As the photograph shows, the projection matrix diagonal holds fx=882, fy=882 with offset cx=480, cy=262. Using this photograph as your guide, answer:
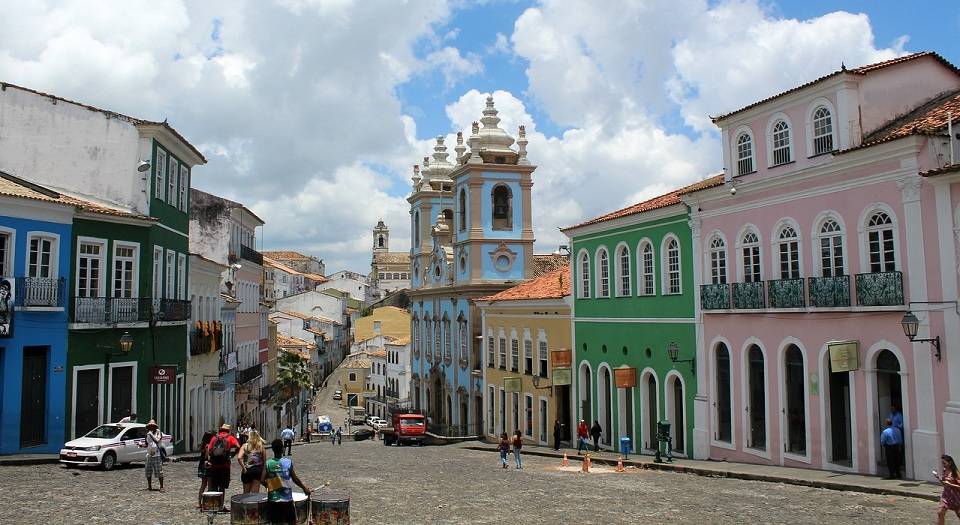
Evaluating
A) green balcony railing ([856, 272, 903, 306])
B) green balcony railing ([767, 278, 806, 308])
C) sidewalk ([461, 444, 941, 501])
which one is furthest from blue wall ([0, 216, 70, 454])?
green balcony railing ([856, 272, 903, 306])

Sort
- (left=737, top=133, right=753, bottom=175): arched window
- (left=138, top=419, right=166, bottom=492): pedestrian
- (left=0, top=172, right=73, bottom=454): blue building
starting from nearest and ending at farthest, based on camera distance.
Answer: (left=138, top=419, right=166, bottom=492): pedestrian, (left=0, top=172, right=73, bottom=454): blue building, (left=737, top=133, right=753, bottom=175): arched window

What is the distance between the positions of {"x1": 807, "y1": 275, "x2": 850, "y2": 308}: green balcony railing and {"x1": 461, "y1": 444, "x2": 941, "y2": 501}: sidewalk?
3.79 m

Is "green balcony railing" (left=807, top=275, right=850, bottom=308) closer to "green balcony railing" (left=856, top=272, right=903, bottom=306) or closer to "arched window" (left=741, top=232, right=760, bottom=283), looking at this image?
"green balcony railing" (left=856, top=272, right=903, bottom=306)

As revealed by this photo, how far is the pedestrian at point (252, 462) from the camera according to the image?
1297cm

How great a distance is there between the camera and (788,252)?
21.9m

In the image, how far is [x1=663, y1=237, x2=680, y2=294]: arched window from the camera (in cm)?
2656

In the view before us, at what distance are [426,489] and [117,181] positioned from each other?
45.7ft

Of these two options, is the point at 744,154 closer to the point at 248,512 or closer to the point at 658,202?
the point at 658,202

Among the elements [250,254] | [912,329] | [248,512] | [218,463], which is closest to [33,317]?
[218,463]

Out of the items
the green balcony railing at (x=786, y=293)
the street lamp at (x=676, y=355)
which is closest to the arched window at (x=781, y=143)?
the green balcony railing at (x=786, y=293)

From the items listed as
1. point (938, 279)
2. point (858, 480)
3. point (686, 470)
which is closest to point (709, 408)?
point (686, 470)

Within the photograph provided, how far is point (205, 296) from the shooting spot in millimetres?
34469

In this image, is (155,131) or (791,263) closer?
(791,263)

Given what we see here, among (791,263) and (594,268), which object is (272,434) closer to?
(594,268)
